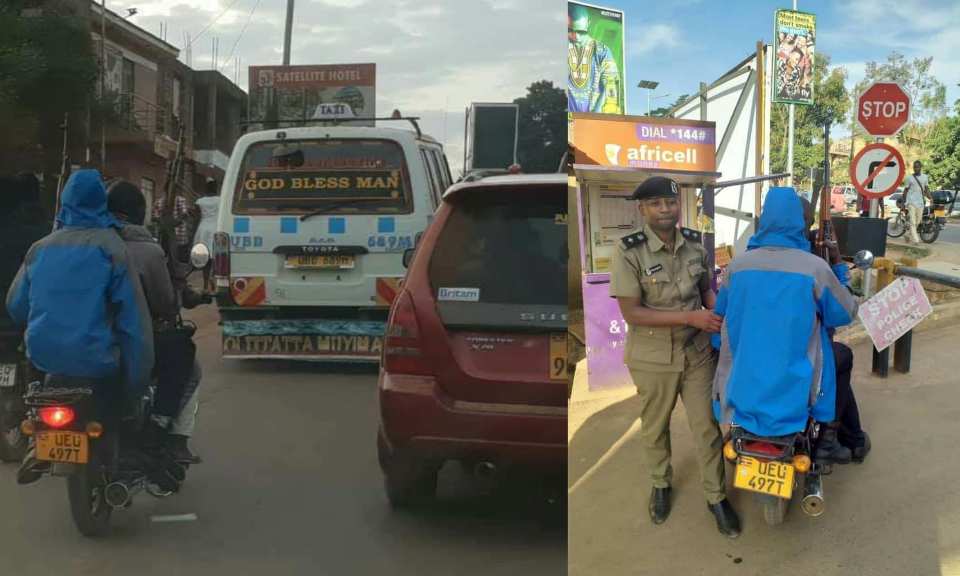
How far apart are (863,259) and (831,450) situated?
2.34ft

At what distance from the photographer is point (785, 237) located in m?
2.02

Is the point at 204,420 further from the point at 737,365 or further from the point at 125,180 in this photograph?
the point at 737,365

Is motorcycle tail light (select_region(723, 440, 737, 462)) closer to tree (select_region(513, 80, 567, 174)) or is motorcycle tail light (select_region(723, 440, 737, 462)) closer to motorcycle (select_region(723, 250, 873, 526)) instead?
motorcycle (select_region(723, 250, 873, 526))

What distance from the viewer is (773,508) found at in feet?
7.13

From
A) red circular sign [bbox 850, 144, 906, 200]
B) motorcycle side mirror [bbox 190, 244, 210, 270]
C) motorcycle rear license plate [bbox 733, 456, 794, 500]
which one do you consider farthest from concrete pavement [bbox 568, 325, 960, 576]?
motorcycle side mirror [bbox 190, 244, 210, 270]

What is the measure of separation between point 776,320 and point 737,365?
0.14 meters

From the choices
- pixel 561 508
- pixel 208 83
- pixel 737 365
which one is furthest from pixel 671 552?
pixel 208 83

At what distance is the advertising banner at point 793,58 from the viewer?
4.61ft

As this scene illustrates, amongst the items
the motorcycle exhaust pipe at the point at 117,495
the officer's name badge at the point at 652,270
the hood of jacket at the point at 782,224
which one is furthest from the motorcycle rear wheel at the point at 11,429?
the hood of jacket at the point at 782,224

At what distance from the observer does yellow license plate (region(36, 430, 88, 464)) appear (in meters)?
0.92

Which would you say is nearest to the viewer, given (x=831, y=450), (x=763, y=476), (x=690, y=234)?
(x=690, y=234)

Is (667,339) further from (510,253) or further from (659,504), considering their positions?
(510,253)

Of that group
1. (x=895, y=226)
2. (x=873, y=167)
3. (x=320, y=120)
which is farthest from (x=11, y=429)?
(x=895, y=226)

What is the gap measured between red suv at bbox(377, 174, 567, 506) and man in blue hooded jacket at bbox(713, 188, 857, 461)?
122cm
